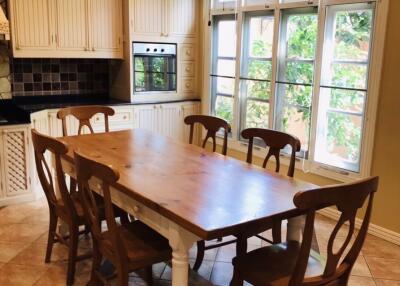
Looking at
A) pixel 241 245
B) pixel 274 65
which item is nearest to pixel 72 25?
pixel 274 65

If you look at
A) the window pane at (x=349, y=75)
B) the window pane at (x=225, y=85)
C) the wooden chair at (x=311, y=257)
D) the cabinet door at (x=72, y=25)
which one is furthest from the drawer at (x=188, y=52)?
the wooden chair at (x=311, y=257)

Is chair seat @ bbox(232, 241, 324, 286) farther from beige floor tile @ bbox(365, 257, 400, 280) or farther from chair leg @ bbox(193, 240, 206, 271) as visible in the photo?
beige floor tile @ bbox(365, 257, 400, 280)

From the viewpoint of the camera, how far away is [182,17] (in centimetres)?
493

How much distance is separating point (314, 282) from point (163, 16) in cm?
367

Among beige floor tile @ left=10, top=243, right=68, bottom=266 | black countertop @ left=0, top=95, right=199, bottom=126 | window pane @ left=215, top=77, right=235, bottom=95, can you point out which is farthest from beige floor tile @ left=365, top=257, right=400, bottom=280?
black countertop @ left=0, top=95, right=199, bottom=126

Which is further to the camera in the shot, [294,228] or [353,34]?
[353,34]

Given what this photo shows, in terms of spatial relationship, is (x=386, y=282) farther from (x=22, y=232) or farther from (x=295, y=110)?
(x=22, y=232)

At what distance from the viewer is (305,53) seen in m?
3.95

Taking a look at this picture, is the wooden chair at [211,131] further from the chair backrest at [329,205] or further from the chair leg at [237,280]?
the chair backrest at [329,205]

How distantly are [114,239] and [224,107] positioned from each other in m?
3.16

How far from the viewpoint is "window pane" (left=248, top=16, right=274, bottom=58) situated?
4.29 meters

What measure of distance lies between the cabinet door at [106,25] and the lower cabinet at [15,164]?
1249 mm

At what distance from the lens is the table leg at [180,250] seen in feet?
6.04

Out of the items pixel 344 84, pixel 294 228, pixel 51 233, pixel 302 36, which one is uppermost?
pixel 302 36
